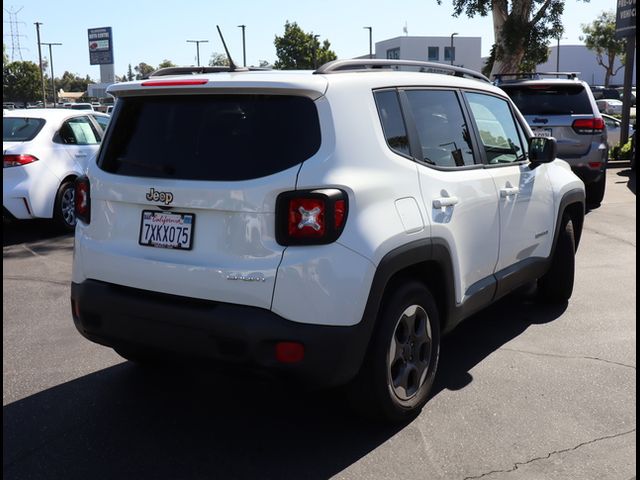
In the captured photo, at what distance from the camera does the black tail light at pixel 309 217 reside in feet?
10.1

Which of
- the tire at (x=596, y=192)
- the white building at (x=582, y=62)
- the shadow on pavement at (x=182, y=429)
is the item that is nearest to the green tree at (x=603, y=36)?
the white building at (x=582, y=62)

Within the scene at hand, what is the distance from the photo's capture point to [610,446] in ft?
11.4

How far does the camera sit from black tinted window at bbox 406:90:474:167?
12.8 ft

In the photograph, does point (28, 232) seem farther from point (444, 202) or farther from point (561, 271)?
point (444, 202)

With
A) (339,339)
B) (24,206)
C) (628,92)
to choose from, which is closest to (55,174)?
(24,206)

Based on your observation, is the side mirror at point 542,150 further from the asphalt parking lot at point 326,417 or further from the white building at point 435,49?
the white building at point 435,49

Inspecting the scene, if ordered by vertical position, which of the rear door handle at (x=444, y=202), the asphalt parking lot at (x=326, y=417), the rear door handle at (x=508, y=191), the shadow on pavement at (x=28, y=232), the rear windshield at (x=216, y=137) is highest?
the rear windshield at (x=216, y=137)

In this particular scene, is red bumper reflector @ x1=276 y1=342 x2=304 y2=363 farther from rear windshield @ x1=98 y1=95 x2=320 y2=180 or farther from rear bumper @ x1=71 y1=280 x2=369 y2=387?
rear windshield @ x1=98 y1=95 x2=320 y2=180

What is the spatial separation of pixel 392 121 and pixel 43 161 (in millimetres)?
6356

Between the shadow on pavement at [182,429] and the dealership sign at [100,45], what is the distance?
67814 mm

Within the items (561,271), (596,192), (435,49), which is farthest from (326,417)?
(435,49)

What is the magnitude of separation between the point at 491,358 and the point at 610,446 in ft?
4.12

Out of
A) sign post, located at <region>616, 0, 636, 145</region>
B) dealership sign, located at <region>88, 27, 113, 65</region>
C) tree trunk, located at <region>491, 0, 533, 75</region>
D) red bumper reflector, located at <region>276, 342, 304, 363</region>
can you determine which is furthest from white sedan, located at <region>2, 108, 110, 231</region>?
dealership sign, located at <region>88, 27, 113, 65</region>

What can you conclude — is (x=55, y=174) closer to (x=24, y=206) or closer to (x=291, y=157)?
(x=24, y=206)
